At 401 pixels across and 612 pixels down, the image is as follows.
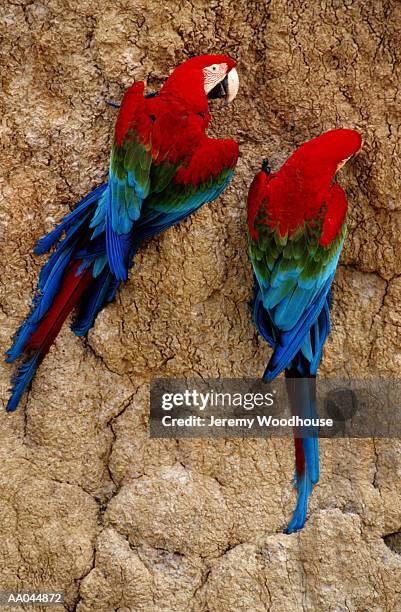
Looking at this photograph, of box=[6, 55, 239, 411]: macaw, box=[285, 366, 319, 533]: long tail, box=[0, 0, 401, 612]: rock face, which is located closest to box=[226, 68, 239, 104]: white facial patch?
box=[6, 55, 239, 411]: macaw

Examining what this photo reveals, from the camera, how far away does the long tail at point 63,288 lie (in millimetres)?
1835

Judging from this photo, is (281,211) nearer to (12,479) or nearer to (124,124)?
(124,124)

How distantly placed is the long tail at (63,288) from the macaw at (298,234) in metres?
0.36

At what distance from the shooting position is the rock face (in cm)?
189

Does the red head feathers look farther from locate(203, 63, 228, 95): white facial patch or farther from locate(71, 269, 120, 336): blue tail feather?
locate(71, 269, 120, 336): blue tail feather

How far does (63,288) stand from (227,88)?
1.95 feet

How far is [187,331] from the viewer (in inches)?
76.5

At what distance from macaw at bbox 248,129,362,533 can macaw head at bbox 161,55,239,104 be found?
216 millimetres

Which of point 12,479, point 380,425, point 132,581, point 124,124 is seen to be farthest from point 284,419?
point 124,124

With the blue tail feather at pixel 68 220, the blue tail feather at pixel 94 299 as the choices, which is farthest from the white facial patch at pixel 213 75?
the blue tail feather at pixel 94 299

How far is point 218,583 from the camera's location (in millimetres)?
1971

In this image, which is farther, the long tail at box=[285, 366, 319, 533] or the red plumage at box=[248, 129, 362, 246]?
the long tail at box=[285, 366, 319, 533]
